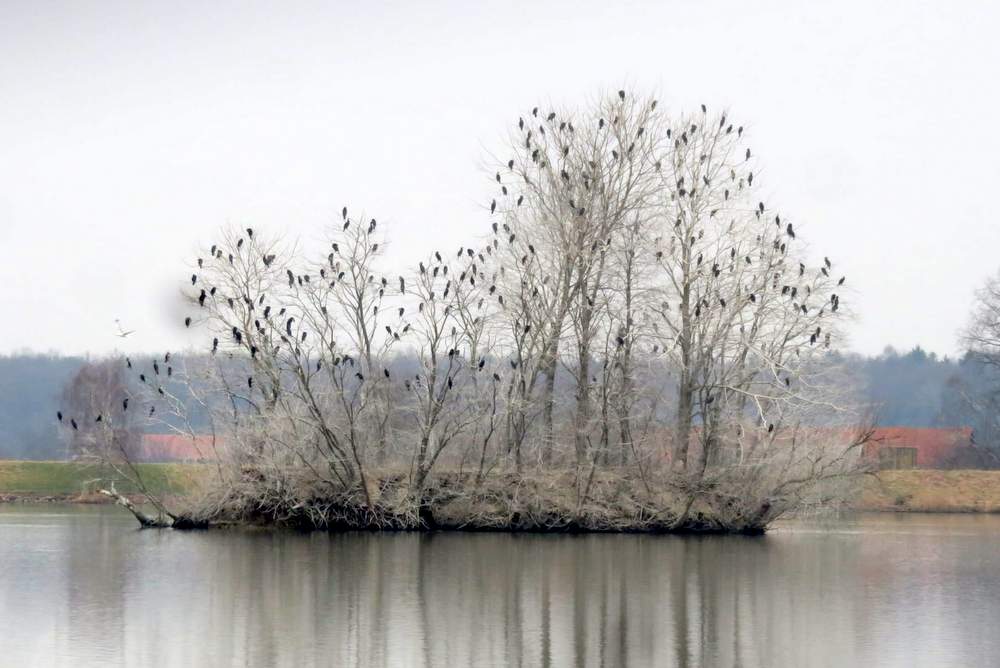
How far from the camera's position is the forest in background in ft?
430

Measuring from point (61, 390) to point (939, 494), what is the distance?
318 ft

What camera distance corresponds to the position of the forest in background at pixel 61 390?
131 meters

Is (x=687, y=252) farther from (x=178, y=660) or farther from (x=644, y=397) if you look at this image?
(x=178, y=660)

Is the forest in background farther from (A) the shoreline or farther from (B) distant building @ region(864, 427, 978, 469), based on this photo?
(A) the shoreline

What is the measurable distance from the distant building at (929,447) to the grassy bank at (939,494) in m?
13.1

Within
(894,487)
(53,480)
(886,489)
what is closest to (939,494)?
(894,487)

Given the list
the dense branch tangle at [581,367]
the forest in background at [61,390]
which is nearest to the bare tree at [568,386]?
the dense branch tangle at [581,367]

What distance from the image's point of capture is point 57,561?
2745 centimetres

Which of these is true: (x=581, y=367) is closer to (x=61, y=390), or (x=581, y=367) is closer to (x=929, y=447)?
(x=929, y=447)

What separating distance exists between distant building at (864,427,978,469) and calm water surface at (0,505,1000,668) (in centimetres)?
4804

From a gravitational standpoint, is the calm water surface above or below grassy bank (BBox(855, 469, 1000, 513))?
above

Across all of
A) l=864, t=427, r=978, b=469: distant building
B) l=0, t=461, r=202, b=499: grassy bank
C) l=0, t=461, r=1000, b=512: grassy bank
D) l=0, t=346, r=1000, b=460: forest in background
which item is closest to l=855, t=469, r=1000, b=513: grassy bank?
l=0, t=461, r=1000, b=512: grassy bank

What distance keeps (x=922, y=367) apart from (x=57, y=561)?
144 m

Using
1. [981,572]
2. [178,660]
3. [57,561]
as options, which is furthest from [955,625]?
[57,561]
